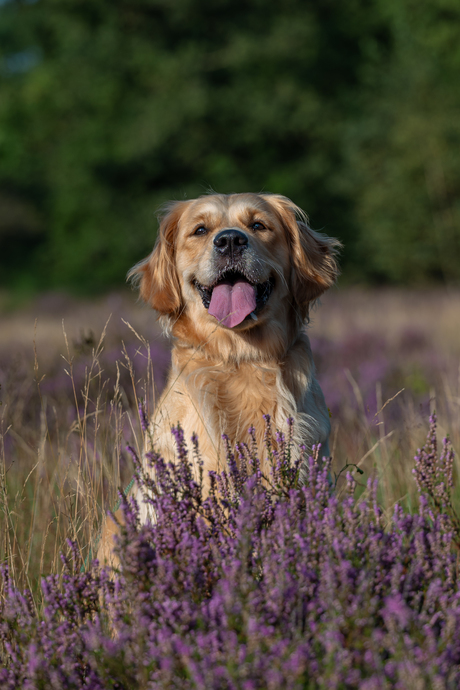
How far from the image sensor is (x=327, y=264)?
338 centimetres

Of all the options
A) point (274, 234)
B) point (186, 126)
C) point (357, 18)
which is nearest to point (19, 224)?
point (186, 126)

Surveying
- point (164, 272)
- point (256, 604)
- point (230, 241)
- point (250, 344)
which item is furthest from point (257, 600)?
point (164, 272)

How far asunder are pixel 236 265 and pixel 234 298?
6.4 inches

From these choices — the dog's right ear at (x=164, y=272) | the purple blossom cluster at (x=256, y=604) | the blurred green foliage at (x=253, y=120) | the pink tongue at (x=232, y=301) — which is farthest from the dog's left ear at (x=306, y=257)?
the blurred green foliage at (x=253, y=120)

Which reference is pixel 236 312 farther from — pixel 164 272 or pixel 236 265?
pixel 164 272

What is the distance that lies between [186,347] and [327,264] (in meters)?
0.95

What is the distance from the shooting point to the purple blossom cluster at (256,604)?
121 cm

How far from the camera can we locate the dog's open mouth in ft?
9.55

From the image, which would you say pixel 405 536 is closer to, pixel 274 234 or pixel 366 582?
pixel 366 582

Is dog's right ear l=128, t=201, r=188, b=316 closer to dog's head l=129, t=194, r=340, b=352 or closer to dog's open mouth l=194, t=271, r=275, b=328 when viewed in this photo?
dog's head l=129, t=194, r=340, b=352

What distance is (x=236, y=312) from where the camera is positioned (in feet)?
9.57

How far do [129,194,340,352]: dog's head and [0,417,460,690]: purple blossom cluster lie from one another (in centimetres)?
129

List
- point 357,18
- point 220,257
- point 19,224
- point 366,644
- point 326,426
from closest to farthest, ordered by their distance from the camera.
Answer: point 366,644, point 326,426, point 220,257, point 357,18, point 19,224

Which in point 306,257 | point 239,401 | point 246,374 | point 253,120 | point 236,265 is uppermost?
point 253,120
